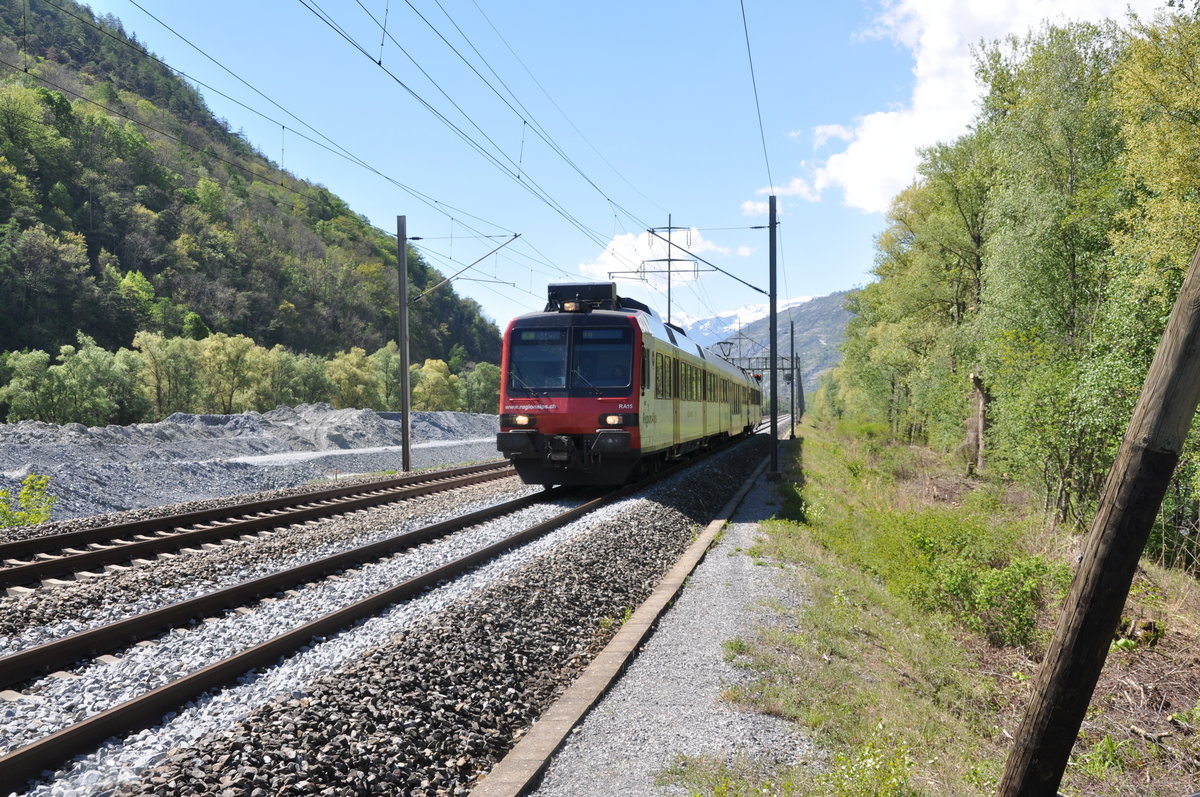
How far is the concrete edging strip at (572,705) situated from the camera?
397cm

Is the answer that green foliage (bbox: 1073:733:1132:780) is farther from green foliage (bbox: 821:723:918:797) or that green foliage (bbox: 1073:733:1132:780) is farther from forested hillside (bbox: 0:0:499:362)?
forested hillside (bbox: 0:0:499:362)

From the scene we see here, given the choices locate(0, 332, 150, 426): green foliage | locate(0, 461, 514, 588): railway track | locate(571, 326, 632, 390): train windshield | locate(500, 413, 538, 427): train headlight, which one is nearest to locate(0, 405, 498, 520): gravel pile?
locate(0, 461, 514, 588): railway track

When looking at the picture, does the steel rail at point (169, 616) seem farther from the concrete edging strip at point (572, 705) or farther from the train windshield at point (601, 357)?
the train windshield at point (601, 357)

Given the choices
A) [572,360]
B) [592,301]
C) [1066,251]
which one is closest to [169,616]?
[572,360]

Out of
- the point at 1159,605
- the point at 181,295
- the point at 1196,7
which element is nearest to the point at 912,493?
the point at 1159,605

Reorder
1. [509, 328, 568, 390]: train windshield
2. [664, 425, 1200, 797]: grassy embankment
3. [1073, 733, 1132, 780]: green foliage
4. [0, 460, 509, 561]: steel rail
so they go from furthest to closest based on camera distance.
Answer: [509, 328, 568, 390]: train windshield < [0, 460, 509, 561]: steel rail < [1073, 733, 1132, 780]: green foliage < [664, 425, 1200, 797]: grassy embankment

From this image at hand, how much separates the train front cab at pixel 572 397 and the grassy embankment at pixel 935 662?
3.31 metres

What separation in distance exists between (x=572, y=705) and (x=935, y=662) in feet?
13.6

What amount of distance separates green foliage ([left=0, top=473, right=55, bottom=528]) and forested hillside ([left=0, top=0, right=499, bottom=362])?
37078 mm

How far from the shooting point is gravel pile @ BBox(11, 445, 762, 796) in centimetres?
381

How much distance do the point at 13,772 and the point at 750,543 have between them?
8.86 m

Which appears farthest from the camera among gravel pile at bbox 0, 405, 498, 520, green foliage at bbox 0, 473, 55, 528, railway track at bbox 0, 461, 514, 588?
gravel pile at bbox 0, 405, 498, 520

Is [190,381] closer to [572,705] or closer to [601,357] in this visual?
[601,357]

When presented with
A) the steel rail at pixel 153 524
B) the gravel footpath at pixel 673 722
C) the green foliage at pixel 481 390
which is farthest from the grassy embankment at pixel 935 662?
the green foliage at pixel 481 390
